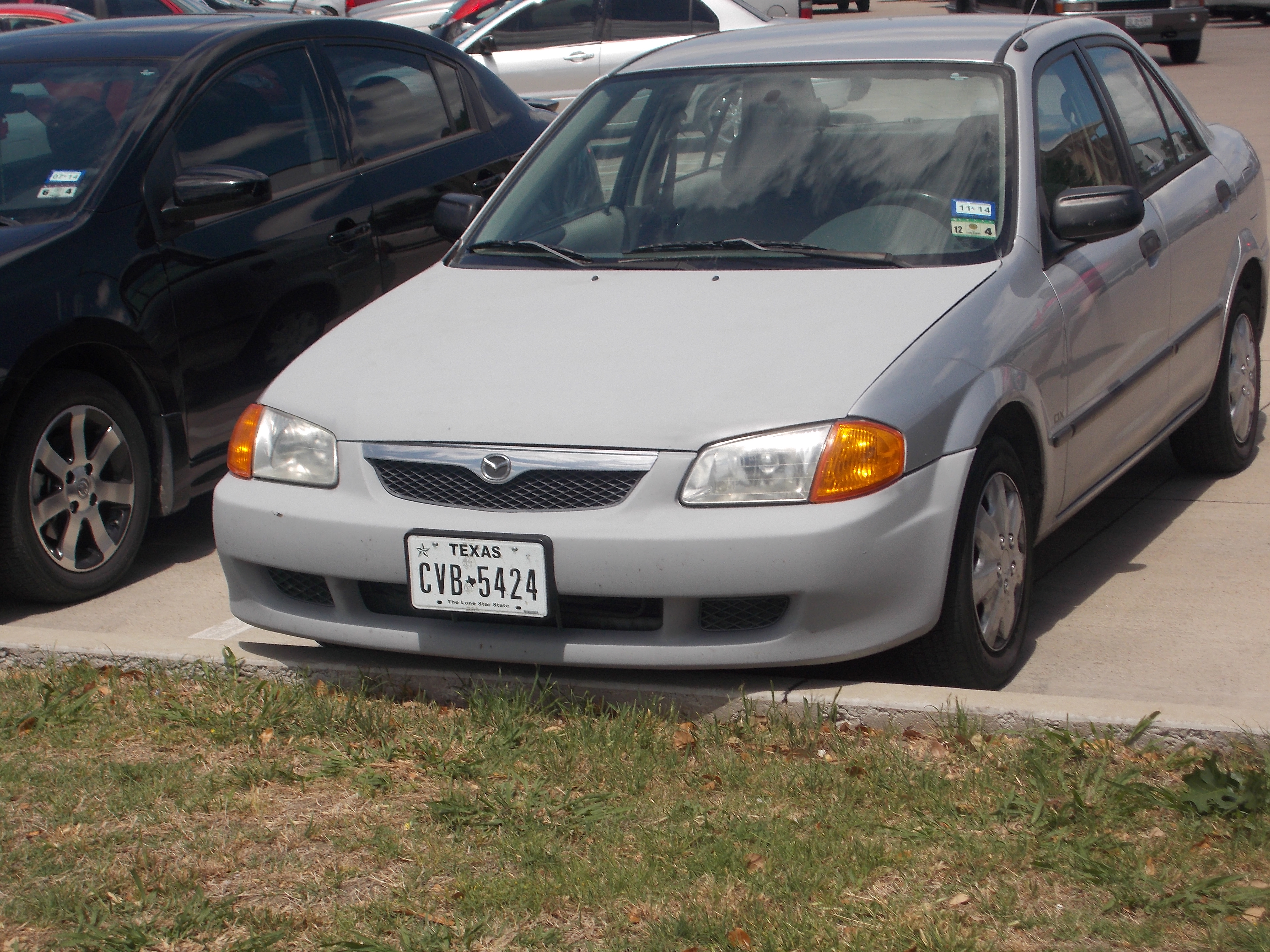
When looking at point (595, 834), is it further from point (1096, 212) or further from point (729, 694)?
point (1096, 212)

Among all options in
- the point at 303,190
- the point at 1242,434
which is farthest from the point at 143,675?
the point at 1242,434

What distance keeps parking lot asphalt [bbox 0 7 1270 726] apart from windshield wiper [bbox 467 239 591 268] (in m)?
1.33

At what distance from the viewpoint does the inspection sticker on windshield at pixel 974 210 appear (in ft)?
14.9

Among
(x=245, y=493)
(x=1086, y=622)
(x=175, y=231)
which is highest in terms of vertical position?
(x=175, y=231)

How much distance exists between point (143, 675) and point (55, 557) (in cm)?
97

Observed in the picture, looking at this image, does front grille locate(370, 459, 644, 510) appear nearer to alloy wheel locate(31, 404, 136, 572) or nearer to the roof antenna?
alloy wheel locate(31, 404, 136, 572)

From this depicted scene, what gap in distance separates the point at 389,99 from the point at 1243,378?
3.63 m

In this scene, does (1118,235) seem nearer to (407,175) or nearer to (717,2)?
(407,175)

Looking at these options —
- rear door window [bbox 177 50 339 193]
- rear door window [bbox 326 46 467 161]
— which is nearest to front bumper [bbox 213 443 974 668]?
rear door window [bbox 177 50 339 193]

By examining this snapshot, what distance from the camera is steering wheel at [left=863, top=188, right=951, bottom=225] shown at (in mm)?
4559

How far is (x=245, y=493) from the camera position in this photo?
4.12m

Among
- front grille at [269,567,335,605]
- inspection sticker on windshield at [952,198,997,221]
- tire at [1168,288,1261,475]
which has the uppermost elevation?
inspection sticker on windshield at [952,198,997,221]

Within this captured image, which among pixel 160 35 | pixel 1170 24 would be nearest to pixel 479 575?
pixel 160 35

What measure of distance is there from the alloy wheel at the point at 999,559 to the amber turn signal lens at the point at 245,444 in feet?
6.08
